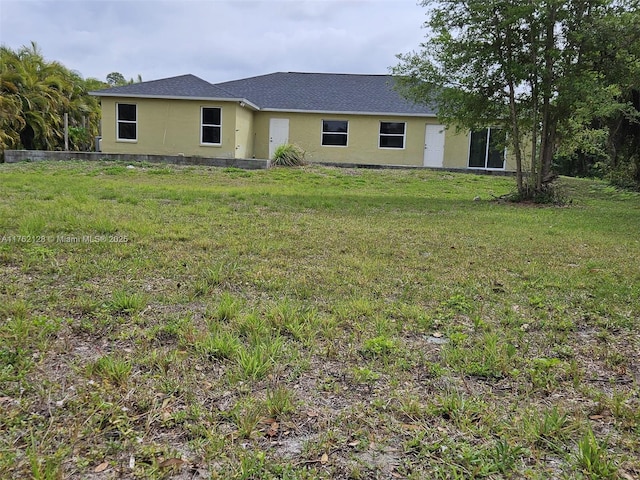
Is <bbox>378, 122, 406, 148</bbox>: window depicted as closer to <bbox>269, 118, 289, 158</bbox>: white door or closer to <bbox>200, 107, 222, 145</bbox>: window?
<bbox>269, 118, 289, 158</bbox>: white door

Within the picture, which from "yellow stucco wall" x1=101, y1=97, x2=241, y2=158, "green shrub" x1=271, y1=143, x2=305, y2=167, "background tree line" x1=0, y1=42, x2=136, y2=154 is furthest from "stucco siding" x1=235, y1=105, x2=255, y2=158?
"background tree line" x1=0, y1=42, x2=136, y2=154

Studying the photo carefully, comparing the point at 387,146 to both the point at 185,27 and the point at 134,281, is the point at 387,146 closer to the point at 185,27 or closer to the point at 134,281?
the point at 185,27

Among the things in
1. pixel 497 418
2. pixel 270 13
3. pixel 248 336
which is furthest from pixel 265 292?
pixel 270 13

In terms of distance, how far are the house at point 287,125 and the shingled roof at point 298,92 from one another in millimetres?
38

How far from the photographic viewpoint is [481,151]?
19.2 metres

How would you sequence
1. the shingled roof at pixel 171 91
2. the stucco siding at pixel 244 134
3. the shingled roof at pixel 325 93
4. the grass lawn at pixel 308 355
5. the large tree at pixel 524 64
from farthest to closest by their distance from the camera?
the shingled roof at pixel 325 93, the stucco siding at pixel 244 134, the shingled roof at pixel 171 91, the large tree at pixel 524 64, the grass lawn at pixel 308 355

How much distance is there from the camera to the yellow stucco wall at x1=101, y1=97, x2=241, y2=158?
55.5 feet

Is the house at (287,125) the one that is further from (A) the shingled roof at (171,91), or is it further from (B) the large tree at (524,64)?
(B) the large tree at (524,64)

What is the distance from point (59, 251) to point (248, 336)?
241cm

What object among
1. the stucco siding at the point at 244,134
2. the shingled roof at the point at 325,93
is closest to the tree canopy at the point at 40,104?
the shingled roof at the point at 325,93

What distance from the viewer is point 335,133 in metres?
19.2

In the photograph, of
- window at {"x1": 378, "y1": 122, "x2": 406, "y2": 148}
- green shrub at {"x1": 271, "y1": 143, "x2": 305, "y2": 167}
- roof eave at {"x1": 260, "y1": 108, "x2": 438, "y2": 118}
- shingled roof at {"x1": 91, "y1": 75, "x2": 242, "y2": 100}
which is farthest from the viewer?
window at {"x1": 378, "y1": 122, "x2": 406, "y2": 148}

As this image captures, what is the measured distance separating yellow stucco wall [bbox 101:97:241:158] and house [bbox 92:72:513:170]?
3 centimetres

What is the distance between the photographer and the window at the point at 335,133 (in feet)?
62.7
